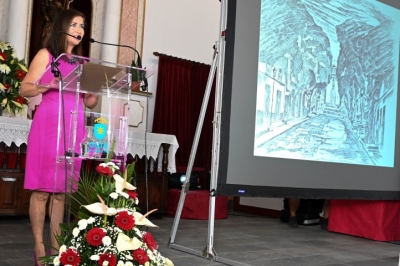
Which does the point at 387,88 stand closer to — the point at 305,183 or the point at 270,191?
the point at 305,183

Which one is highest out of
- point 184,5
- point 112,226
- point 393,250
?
point 184,5

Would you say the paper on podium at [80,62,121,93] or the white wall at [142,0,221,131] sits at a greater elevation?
the white wall at [142,0,221,131]

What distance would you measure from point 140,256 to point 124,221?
0.43 feet

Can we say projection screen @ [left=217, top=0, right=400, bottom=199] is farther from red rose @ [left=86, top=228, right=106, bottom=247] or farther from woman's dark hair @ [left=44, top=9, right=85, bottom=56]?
red rose @ [left=86, top=228, right=106, bottom=247]

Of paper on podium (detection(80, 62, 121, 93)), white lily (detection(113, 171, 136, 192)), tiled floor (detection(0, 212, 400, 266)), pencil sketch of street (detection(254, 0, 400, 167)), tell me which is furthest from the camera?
pencil sketch of street (detection(254, 0, 400, 167))

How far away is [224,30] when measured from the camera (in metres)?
3.88

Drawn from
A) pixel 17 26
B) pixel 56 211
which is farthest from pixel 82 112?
pixel 17 26

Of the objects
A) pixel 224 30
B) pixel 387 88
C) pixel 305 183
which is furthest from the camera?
pixel 387 88

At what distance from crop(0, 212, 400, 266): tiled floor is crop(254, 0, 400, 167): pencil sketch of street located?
0.77 meters

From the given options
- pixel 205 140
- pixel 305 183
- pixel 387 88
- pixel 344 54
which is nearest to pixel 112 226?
pixel 305 183

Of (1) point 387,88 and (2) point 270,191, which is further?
(1) point 387,88

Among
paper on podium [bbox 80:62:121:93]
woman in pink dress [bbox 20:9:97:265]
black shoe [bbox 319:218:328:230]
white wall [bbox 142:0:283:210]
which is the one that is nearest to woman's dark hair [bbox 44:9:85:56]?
woman in pink dress [bbox 20:9:97:265]

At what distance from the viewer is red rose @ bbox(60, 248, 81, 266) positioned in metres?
1.86

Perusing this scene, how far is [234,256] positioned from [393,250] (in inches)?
71.8
